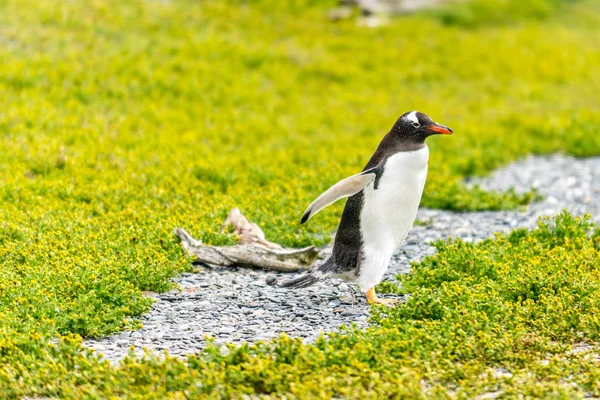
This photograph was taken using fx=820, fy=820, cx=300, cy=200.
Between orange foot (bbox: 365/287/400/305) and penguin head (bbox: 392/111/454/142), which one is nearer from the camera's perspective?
orange foot (bbox: 365/287/400/305)

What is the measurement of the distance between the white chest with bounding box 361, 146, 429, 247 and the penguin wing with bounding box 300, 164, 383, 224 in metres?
0.08

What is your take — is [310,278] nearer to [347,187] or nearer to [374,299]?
[374,299]

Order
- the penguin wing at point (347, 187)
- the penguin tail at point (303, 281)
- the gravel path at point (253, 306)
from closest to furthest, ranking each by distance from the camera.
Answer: the gravel path at point (253, 306), the penguin wing at point (347, 187), the penguin tail at point (303, 281)

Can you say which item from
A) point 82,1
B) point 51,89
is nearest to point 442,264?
point 51,89

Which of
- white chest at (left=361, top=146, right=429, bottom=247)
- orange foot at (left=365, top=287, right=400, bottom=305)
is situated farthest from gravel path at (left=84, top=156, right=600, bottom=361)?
white chest at (left=361, top=146, right=429, bottom=247)

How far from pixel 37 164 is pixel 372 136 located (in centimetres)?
756

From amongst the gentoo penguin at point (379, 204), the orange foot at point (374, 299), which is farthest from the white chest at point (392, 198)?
the orange foot at point (374, 299)

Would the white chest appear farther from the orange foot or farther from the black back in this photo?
the orange foot

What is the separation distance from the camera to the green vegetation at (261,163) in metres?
6.44

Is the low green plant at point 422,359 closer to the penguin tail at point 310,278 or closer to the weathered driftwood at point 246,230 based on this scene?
the penguin tail at point 310,278

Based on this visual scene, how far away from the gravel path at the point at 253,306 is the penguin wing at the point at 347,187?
0.99m

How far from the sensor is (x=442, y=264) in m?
8.81

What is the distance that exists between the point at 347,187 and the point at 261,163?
587 cm

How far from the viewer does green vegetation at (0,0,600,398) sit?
6438 millimetres
